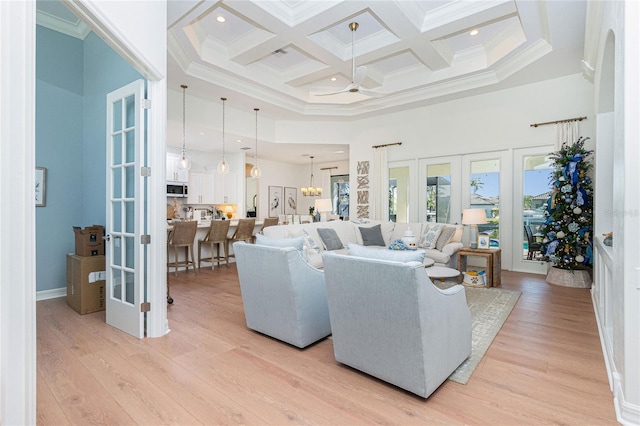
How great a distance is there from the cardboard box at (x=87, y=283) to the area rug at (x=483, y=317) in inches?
148

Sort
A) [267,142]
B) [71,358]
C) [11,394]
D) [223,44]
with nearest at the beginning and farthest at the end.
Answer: [11,394] → [71,358] → [223,44] → [267,142]

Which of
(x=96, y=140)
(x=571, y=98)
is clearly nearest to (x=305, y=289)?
(x=96, y=140)

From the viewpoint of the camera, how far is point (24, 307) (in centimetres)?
129

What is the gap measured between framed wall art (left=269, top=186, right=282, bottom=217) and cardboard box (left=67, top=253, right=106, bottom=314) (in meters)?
7.12

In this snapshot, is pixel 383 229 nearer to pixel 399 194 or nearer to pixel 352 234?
pixel 352 234

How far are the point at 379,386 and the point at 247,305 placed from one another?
1.45m

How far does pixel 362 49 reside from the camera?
17.4 ft

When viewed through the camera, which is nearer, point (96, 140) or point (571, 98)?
point (96, 140)

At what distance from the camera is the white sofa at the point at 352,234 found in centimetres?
498

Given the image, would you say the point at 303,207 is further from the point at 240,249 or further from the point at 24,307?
the point at 24,307

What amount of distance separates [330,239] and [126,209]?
3.22 metres

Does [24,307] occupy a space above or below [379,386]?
above

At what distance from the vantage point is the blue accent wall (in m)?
4.12

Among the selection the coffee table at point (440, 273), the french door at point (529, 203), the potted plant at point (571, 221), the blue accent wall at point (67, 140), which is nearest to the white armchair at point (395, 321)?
the coffee table at point (440, 273)
